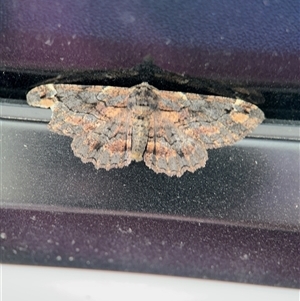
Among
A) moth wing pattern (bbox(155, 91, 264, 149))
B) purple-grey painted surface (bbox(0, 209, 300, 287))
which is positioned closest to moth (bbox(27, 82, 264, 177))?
moth wing pattern (bbox(155, 91, 264, 149))

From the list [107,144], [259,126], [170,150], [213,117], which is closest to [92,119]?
[107,144]

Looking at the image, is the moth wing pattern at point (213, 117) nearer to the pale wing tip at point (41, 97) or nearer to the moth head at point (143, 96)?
the moth head at point (143, 96)

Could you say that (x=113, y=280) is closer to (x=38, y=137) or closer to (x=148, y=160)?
(x=148, y=160)

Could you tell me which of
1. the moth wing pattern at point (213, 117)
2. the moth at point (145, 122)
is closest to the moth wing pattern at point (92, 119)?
the moth at point (145, 122)

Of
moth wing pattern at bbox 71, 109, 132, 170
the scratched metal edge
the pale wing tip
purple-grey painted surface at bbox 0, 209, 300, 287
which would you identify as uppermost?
the pale wing tip

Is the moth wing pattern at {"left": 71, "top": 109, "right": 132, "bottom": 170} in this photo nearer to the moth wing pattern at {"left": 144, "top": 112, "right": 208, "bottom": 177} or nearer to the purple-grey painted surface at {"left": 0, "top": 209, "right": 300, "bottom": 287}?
the moth wing pattern at {"left": 144, "top": 112, "right": 208, "bottom": 177}

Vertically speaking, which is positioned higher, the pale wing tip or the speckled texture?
the pale wing tip

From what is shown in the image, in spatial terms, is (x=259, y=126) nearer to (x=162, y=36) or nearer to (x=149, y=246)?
(x=162, y=36)
